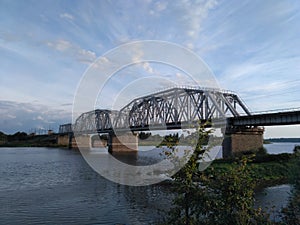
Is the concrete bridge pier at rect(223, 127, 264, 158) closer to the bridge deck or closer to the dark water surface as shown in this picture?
the bridge deck

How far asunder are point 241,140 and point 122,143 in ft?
207

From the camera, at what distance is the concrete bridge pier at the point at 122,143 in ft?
349

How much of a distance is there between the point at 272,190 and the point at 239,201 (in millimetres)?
21723

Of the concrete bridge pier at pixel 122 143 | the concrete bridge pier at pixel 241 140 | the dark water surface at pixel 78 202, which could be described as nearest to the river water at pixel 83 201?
the dark water surface at pixel 78 202

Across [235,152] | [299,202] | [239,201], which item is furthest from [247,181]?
[235,152]

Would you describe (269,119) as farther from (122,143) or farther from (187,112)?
(122,143)

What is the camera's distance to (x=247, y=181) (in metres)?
9.18

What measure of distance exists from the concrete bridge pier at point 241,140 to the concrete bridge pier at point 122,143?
6031 centimetres

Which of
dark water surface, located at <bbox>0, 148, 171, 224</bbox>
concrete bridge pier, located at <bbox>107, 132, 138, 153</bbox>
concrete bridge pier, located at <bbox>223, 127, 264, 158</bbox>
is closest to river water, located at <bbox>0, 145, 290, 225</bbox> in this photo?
dark water surface, located at <bbox>0, 148, 171, 224</bbox>

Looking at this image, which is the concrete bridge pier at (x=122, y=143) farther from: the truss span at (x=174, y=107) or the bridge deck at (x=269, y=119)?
the bridge deck at (x=269, y=119)

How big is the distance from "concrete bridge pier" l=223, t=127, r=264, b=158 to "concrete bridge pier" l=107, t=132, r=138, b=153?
198 ft

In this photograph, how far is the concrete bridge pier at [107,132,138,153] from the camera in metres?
106

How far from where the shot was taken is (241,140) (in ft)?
171

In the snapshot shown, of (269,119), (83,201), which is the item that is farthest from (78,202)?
(269,119)
